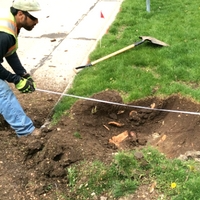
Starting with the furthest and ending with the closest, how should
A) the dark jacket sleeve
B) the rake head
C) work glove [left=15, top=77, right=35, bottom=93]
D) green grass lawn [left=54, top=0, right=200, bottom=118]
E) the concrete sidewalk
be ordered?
the rake head, the concrete sidewalk, green grass lawn [left=54, top=0, right=200, bottom=118], work glove [left=15, top=77, right=35, bottom=93], the dark jacket sleeve

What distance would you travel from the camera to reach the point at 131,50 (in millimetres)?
6598

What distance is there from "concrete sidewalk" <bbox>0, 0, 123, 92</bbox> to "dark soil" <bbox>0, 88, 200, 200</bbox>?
808mm

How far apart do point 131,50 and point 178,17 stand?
2.00m

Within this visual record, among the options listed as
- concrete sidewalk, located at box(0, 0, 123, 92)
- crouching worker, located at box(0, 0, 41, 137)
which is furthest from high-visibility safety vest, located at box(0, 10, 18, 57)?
concrete sidewalk, located at box(0, 0, 123, 92)

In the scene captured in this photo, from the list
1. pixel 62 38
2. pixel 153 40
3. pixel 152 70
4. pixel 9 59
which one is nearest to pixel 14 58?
pixel 9 59

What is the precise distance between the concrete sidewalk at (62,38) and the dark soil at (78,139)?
81 centimetres

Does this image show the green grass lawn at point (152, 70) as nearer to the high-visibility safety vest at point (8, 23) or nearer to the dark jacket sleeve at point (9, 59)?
the dark jacket sleeve at point (9, 59)

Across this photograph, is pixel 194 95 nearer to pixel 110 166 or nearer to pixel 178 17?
pixel 110 166

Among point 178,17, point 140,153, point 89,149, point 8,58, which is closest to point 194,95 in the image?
point 140,153

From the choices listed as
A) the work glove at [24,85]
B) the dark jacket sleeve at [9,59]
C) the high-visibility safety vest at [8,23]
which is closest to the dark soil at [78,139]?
the work glove at [24,85]

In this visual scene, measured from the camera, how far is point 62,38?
7867mm

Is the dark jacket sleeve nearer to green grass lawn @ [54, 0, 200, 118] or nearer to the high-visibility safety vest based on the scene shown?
the high-visibility safety vest

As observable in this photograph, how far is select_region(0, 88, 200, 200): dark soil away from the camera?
3.82 metres

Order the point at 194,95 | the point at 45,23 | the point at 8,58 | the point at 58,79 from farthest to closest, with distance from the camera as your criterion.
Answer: the point at 45,23 < the point at 58,79 < the point at 194,95 < the point at 8,58
